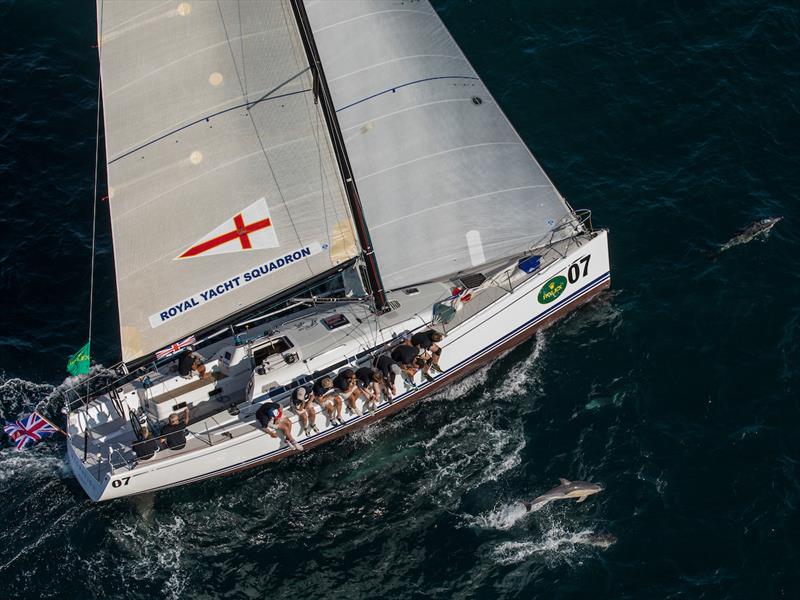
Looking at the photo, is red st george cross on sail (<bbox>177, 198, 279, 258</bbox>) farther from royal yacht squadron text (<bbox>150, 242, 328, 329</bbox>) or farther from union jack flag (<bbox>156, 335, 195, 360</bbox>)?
union jack flag (<bbox>156, 335, 195, 360</bbox>)

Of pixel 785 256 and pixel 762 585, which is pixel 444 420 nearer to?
pixel 762 585

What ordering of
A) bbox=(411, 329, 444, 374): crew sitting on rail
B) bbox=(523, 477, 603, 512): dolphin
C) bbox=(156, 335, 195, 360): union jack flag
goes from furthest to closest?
1. bbox=(411, 329, 444, 374): crew sitting on rail
2. bbox=(156, 335, 195, 360): union jack flag
3. bbox=(523, 477, 603, 512): dolphin

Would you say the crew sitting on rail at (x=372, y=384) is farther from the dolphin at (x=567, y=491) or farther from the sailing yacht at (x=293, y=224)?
the dolphin at (x=567, y=491)

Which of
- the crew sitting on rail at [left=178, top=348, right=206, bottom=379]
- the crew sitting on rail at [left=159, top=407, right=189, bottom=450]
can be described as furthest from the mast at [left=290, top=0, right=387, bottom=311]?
the crew sitting on rail at [left=159, top=407, right=189, bottom=450]

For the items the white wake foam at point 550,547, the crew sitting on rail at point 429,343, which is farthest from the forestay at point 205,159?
the white wake foam at point 550,547

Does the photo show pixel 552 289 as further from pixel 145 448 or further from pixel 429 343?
pixel 145 448

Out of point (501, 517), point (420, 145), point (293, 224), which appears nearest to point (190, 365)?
point (293, 224)
